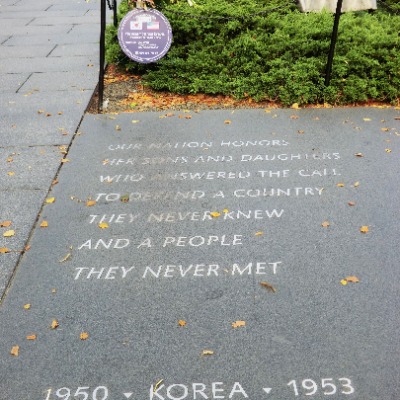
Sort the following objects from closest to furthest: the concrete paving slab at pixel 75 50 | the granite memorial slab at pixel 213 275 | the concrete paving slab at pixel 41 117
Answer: the granite memorial slab at pixel 213 275
the concrete paving slab at pixel 41 117
the concrete paving slab at pixel 75 50

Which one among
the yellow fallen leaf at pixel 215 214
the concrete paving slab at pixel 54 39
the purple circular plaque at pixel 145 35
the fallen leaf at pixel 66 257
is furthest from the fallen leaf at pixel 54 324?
the concrete paving slab at pixel 54 39

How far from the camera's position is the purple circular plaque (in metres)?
7.04

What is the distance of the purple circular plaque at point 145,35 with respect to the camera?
23.1ft

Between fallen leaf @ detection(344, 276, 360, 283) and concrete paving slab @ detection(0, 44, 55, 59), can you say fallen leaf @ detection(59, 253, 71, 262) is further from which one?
concrete paving slab @ detection(0, 44, 55, 59)

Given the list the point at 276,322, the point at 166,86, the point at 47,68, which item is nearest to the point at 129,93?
the point at 166,86

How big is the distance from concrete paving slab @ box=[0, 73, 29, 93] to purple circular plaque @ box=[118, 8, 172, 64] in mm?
1995

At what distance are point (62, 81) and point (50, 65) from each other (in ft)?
3.31

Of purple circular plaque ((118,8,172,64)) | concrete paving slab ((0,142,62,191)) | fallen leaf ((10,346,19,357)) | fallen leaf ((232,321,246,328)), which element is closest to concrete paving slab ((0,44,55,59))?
purple circular plaque ((118,8,172,64))

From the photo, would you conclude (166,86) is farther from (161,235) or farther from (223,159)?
(161,235)

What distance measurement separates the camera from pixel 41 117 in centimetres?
681

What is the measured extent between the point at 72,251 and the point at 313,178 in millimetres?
2509

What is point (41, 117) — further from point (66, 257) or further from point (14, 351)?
point (14, 351)

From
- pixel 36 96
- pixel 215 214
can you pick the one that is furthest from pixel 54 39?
pixel 215 214

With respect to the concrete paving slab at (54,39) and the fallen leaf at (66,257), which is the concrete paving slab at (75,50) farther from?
the fallen leaf at (66,257)
